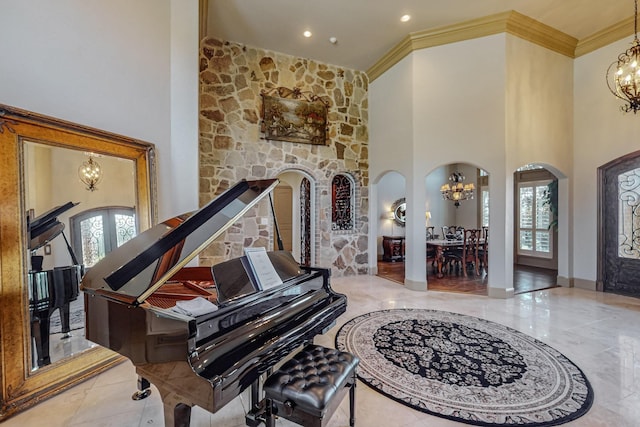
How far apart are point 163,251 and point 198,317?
50 centimetres

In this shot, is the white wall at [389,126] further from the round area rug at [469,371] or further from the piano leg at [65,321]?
the piano leg at [65,321]

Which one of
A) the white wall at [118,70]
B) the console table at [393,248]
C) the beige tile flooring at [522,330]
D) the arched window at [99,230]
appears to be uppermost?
the white wall at [118,70]

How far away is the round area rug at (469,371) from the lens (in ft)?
6.73

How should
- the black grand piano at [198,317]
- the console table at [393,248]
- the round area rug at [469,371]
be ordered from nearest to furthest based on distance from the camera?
the black grand piano at [198,317] → the round area rug at [469,371] → the console table at [393,248]

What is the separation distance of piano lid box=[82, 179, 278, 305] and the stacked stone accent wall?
320 cm

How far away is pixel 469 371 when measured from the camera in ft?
8.32

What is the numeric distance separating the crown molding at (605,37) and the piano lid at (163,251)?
6413mm

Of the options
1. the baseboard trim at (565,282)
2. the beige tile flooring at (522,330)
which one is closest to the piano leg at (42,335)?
the beige tile flooring at (522,330)

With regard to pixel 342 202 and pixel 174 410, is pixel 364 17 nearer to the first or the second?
pixel 342 202

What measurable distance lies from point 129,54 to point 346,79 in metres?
4.42

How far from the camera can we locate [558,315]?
12.8 feet

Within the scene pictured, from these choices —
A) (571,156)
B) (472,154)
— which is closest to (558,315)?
(472,154)

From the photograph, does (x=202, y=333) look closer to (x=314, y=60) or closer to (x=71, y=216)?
(x=71, y=216)

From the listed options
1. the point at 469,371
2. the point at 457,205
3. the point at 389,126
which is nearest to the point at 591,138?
the point at 389,126
